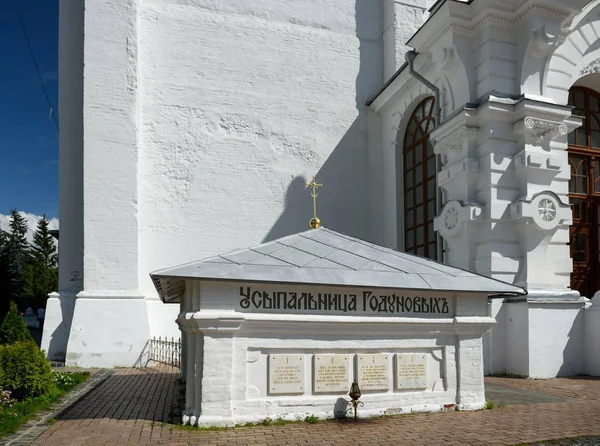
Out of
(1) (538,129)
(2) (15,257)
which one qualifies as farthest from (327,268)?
(2) (15,257)

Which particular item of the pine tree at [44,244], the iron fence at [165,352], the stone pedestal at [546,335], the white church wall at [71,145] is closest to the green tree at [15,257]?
the pine tree at [44,244]

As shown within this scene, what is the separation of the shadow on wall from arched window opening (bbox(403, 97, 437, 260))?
1.83 metres

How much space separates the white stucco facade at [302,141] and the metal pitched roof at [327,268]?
14.0 feet

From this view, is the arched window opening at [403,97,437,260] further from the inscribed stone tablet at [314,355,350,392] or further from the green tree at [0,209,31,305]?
the green tree at [0,209,31,305]

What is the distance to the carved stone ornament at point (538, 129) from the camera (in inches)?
467

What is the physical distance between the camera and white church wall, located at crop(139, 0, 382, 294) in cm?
1653

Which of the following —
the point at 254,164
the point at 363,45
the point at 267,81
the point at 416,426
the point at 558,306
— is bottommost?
the point at 416,426

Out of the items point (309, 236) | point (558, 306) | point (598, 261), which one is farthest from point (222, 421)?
point (598, 261)

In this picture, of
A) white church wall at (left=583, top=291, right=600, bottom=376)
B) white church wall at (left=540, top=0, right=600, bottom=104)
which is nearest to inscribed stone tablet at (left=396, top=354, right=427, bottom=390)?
white church wall at (left=583, top=291, right=600, bottom=376)

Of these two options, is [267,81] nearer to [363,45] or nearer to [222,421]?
[363,45]

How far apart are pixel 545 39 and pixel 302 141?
7.82 m

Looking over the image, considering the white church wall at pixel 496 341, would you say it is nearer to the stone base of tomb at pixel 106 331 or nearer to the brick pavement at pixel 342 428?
the brick pavement at pixel 342 428

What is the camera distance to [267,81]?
17.8 meters

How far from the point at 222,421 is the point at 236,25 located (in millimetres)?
13959
